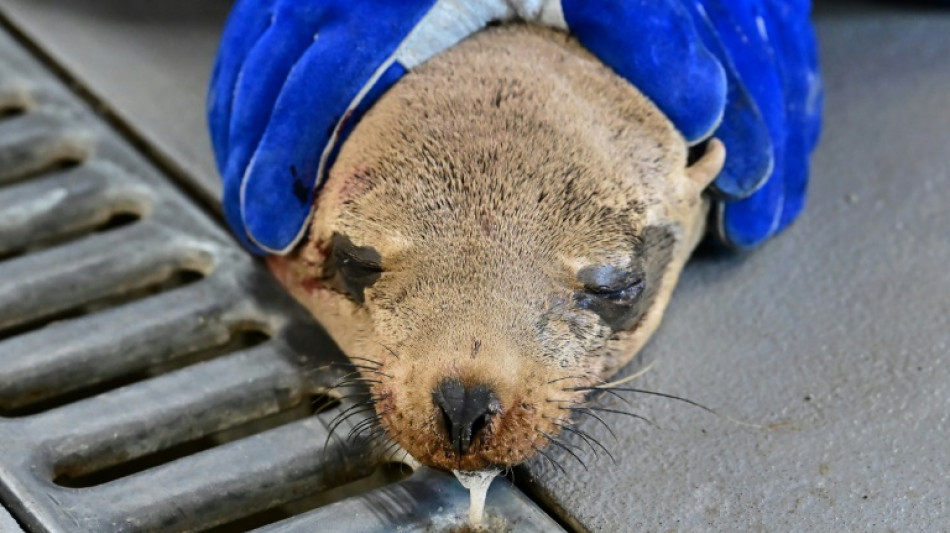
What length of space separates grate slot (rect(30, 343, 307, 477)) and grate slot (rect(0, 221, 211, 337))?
0.82 feet

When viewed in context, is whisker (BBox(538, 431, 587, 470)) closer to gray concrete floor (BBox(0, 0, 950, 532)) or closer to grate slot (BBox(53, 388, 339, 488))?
gray concrete floor (BBox(0, 0, 950, 532))

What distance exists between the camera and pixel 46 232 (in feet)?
6.70

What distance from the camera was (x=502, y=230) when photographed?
1559mm

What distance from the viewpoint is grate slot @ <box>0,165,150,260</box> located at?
6.68 ft

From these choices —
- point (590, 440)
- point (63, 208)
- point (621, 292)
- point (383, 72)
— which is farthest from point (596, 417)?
point (63, 208)

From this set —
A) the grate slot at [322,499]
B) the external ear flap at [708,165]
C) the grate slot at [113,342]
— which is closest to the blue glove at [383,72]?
the external ear flap at [708,165]

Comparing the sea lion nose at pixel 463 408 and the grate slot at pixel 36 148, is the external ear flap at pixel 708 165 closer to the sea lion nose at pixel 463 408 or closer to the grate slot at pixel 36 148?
the sea lion nose at pixel 463 408

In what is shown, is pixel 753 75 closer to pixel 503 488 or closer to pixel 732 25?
pixel 732 25

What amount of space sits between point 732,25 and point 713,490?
693 mm

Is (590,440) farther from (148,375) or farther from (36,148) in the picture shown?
(36,148)

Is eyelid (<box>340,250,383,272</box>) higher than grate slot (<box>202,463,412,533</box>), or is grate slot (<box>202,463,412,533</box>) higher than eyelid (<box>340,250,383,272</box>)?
eyelid (<box>340,250,383,272</box>)

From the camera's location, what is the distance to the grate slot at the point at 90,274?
6.22 feet

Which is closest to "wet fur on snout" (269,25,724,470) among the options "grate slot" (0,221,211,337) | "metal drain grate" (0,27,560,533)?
"metal drain grate" (0,27,560,533)

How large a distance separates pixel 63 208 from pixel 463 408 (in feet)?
3.18
